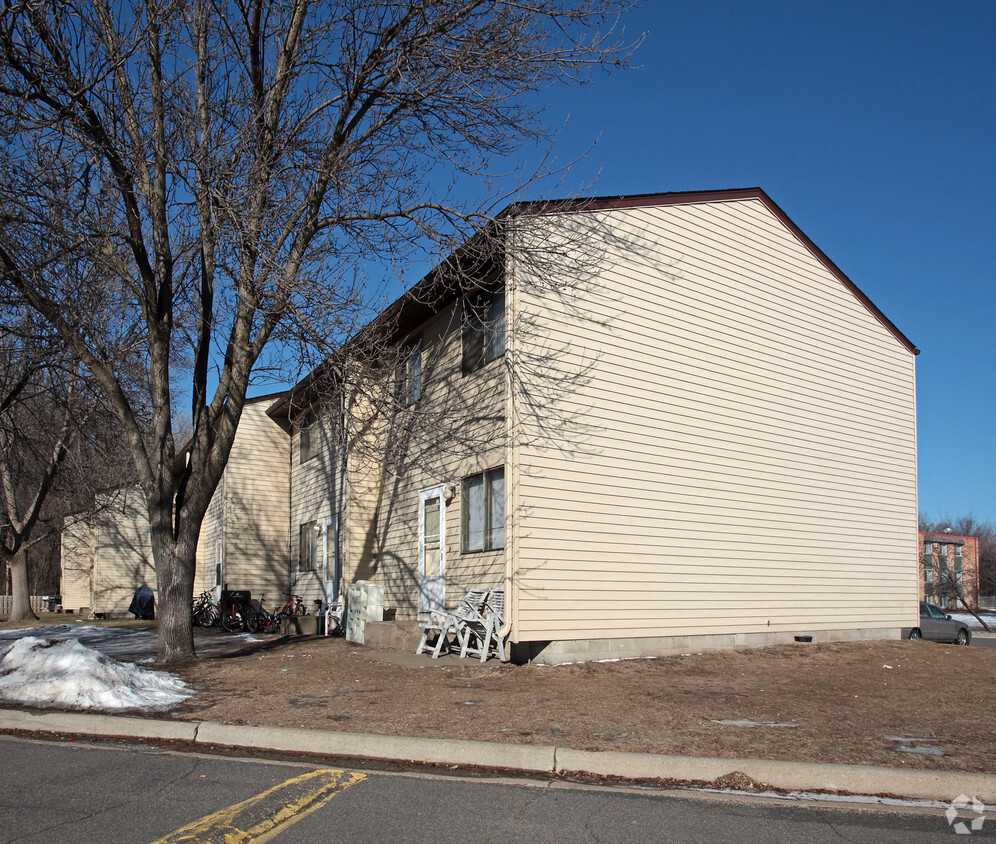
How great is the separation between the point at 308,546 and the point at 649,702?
14.8 m

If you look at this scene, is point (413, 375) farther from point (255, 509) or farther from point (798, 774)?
point (798, 774)

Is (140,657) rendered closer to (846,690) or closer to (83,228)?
(83,228)

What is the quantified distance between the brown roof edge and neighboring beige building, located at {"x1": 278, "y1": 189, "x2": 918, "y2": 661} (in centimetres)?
5

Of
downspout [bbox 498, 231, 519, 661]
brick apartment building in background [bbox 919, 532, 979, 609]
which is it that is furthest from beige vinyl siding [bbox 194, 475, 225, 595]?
brick apartment building in background [bbox 919, 532, 979, 609]

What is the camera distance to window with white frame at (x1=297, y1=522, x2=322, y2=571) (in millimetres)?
20969

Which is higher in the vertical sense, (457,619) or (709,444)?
(709,444)

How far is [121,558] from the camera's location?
3131 cm

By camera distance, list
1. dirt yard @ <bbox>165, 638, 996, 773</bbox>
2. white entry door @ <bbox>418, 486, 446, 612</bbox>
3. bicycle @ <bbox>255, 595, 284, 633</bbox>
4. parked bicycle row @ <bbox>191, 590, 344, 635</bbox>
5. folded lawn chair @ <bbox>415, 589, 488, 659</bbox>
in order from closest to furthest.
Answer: dirt yard @ <bbox>165, 638, 996, 773</bbox> < folded lawn chair @ <bbox>415, 589, 488, 659</bbox> < white entry door @ <bbox>418, 486, 446, 612</bbox> < parked bicycle row @ <bbox>191, 590, 344, 635</bbox> < bicycle @ <bbox>255, 595, 284, 633</bbox>

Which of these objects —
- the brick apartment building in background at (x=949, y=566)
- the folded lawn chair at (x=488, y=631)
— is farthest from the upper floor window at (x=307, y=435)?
the brick apartment building in background at (x=949, y=566)

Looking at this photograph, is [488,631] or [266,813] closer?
[266,813]

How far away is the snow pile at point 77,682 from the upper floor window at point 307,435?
12523 millimetres

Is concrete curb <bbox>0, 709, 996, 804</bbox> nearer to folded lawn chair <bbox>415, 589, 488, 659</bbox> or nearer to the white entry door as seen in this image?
folded lawn chair <bbox>415, 589, 488, 659</bbox>

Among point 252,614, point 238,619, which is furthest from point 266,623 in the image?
point 238,619

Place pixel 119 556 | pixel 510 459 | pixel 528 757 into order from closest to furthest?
pixel 528 757, pixel 510 459, pixel 119 556
